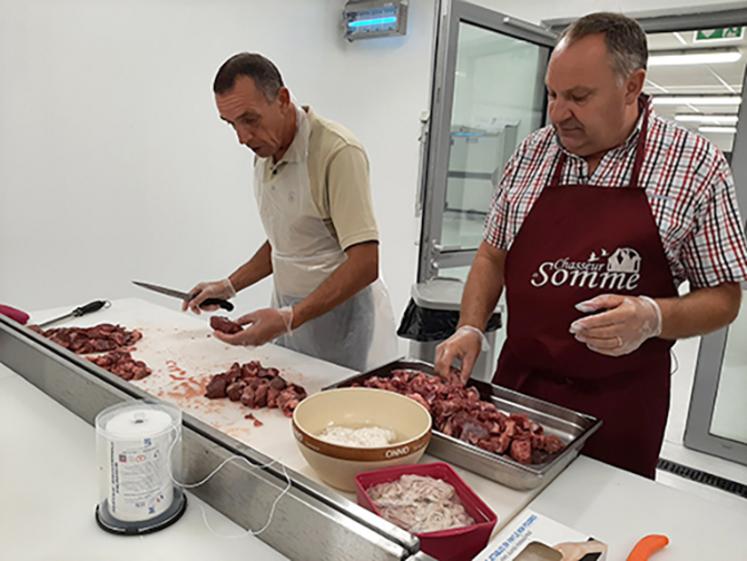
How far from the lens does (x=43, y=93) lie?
113 inches

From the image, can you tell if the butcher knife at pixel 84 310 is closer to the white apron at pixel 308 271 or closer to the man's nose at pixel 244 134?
the white apron at pixel 308 271

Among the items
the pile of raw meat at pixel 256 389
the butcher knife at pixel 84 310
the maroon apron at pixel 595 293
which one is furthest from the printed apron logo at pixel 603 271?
the butcher knife at pixel 84 310

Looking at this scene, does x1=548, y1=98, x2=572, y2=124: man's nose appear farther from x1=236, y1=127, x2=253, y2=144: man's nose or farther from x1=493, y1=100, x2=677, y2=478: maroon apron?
x1=236, y1=127, x2=253, y2=144: man's nose

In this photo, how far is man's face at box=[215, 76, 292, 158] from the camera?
5.52 ft

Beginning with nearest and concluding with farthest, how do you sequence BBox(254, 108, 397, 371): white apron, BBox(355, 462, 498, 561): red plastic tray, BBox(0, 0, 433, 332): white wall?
BBox(355, 462, 498, 561): red plastic tray < BBox(254, 108, 397, 371): white apron < BBox(0, 0, 433, 332): white wall

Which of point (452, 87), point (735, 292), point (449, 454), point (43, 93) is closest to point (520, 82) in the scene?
point (452, 87)

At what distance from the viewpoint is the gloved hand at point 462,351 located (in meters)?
1.41

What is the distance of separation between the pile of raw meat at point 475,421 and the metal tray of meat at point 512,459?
0.9 inches

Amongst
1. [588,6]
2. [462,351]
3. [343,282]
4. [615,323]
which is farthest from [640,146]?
[588,6]

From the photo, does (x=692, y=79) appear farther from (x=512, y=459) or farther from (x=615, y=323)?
(x=512, y=459)

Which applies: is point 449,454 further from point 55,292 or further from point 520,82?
point 520,82

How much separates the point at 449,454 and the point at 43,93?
2.84 metres

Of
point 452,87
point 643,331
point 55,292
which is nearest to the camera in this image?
point 643,331

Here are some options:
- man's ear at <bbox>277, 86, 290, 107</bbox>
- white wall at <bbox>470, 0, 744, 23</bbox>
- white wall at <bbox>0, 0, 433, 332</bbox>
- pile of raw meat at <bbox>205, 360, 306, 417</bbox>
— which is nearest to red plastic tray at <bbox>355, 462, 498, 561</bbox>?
pile of raw meat at <bbox>205, 360, 306, 417</bbox>
